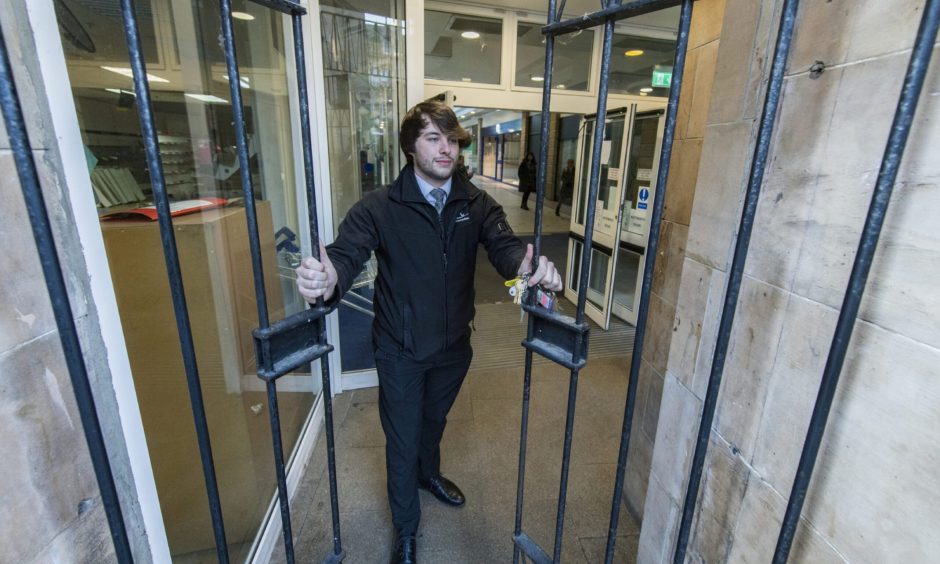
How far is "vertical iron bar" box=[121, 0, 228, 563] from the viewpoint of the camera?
675 millimetres

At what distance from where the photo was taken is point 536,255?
1024mm

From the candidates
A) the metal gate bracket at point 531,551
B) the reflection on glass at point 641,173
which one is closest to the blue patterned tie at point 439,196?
the metal gate bracket at point 531,551

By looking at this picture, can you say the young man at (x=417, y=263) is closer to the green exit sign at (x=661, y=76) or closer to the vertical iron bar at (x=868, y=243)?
the vertical iron bar at (x=868, y=243)

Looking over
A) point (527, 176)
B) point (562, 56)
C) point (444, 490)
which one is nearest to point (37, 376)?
point (444, 490)

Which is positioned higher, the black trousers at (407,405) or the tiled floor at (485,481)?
the black trousers at (407,405)

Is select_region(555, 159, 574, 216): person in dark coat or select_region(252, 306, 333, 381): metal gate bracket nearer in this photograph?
select_region(252, 306, 333, 381): metal gate bracket

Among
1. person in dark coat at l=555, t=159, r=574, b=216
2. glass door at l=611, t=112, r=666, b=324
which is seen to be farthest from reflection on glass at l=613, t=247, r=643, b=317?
person in dark coat at l=555, t=159, r=574, b=216

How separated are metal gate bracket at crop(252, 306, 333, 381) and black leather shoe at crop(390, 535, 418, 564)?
47.1 inches

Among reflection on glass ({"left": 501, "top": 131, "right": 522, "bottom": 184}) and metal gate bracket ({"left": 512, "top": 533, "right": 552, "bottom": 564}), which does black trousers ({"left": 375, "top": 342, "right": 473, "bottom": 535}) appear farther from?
reflection on glass ({"left": 501, "top": 131, "right": 522, "bottom": 184})

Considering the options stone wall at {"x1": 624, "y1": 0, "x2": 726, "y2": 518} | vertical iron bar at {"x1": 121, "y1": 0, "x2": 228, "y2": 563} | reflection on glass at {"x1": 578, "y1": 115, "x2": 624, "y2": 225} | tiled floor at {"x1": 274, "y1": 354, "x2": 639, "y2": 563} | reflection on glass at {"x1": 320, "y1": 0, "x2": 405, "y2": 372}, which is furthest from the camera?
reflection on glass at {"x1": 578, "y1": 115, "x2": 624, "y2": 225}

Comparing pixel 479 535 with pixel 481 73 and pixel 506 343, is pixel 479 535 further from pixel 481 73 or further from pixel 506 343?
pixel 481 73

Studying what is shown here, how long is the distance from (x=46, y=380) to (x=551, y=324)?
3.11 feet

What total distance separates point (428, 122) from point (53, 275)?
124 cm

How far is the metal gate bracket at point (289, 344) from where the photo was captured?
867 millimetres
